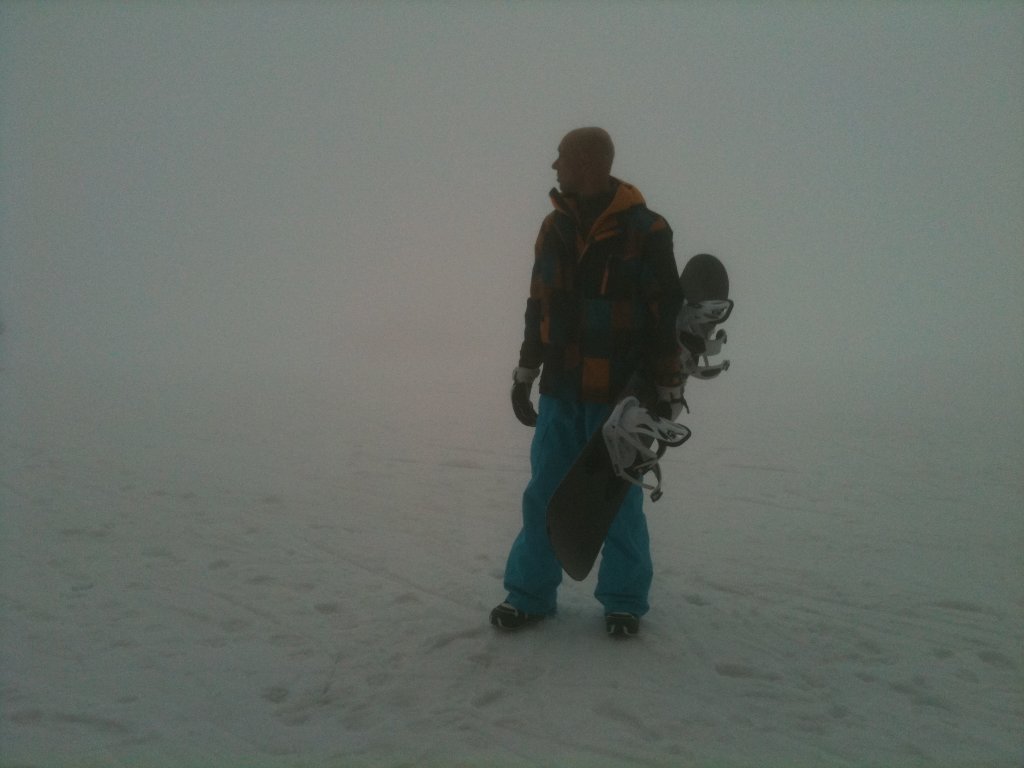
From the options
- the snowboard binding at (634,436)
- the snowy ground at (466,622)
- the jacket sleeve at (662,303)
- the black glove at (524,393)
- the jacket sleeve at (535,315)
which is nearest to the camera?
the snowy ground at (466,622)

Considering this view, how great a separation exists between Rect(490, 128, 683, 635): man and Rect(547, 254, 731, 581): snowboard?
90mm

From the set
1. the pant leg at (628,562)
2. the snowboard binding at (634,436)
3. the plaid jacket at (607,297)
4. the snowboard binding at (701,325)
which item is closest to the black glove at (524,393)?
the plaid jacket at (607,297)

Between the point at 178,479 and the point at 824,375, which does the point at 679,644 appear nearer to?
the point at 178,479

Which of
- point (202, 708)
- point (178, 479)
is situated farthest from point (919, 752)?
point (178, 479)

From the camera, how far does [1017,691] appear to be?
254cm

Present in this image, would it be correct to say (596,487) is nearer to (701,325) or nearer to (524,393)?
(524,393)

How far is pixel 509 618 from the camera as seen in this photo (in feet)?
9.63

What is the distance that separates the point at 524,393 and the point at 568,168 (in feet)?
2.94

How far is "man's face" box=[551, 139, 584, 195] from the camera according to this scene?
278 cm

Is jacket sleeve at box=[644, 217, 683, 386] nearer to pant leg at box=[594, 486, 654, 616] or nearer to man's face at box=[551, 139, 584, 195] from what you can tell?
man's face at box=[551, 139, 584, 195]

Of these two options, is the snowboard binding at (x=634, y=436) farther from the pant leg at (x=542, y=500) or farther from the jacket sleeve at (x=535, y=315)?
the jacket sleeve at (x=535, y=315)

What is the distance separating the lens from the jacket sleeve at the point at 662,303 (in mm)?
2729

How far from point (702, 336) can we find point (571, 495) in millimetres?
759

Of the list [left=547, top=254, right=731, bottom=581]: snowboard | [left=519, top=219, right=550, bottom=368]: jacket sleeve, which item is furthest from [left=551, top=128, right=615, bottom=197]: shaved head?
[left=547, top=254, right=731, bottom=581]: snowboard
